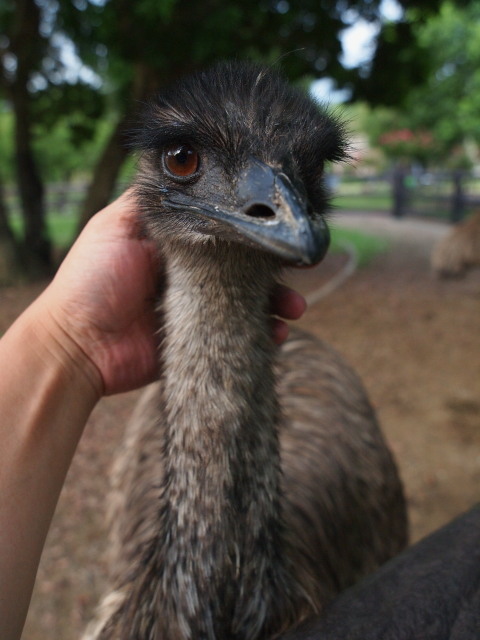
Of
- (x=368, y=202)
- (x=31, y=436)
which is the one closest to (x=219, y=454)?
(x=31, y=436)

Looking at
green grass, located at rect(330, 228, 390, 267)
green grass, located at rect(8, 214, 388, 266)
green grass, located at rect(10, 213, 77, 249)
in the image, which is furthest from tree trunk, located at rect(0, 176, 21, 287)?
green grass, located at rect(330, 228, 390, 267)

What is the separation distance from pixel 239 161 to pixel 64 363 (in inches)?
25.0

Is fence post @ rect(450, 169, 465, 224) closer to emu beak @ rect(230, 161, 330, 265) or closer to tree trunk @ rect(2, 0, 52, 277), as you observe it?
tree trunk @ rect(2, 0, 52, 277)

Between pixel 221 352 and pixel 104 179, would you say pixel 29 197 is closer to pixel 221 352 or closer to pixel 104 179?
pixel 104 179

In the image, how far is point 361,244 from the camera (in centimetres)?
1099

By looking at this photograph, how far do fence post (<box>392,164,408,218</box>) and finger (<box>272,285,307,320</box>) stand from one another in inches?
601

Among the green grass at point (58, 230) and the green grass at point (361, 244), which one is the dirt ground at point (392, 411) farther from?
the green grass at point (58, 230)

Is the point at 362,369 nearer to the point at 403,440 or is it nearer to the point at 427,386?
the point at 427,386

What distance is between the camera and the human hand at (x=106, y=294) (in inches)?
56.8

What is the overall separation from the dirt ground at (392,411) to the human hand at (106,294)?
149 cm

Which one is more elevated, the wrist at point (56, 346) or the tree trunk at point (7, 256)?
the wrist at point (56, 346)

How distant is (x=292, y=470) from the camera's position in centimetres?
207

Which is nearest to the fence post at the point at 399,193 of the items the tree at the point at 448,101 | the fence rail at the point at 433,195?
the fence rail at the point at 433,195

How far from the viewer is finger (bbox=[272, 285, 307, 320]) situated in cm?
142
